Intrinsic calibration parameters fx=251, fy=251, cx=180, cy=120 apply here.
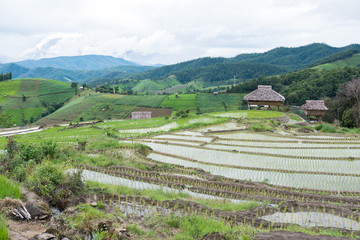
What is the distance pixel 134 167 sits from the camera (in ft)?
40.4

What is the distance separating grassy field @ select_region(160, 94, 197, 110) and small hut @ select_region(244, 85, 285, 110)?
27075 mm

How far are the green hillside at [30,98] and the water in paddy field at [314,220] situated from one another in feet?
260

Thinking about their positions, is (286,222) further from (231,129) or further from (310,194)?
(231,129)

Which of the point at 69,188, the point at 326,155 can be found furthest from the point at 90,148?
the point at 326,155

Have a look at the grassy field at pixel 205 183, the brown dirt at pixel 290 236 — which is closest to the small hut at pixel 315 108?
the grassy field at pixel 205 183

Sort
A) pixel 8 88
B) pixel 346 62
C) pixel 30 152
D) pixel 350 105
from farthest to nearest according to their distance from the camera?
pixel 346 62, pixel 8 88, pixel 350 105, pixel 30 152

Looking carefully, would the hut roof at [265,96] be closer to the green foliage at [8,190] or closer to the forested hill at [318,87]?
the forested hill at [318,87]

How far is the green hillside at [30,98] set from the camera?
7662 centimetres

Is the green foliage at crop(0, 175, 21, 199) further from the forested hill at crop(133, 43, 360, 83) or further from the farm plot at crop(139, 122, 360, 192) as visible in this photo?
the forested hill at crop(133, 43, 360, 83)

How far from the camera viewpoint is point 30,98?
291ft

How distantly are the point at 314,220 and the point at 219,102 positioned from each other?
65558mm

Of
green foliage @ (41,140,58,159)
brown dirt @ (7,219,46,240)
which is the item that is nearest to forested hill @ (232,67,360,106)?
green foliage @ (41,140,58,159)

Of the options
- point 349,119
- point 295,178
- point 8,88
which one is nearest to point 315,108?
point 349,119

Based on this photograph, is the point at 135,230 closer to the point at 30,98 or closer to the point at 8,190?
the point at 8,190
